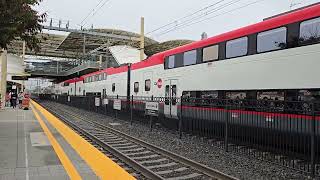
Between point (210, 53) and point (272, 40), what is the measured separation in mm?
3782

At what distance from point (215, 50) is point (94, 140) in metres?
5.93

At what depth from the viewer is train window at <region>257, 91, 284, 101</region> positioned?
11.3m

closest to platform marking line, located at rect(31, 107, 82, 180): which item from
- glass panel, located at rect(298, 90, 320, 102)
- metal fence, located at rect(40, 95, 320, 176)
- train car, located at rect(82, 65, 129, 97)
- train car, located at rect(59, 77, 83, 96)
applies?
metal fence, located at rect(40, 95, 320, 176)

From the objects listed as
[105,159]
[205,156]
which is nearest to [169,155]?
[205,156]

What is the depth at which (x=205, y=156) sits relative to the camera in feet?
35.8

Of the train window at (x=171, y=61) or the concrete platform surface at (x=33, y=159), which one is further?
the train window at (x=171, y=61)

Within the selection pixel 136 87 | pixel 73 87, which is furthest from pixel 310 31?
pixel 73 87

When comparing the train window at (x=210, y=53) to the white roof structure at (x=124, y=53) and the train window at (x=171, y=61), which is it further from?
the white roof structure at (x=124, y=53)

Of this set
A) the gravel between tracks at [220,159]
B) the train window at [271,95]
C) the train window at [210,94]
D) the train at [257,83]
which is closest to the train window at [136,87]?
the train at [257,83]

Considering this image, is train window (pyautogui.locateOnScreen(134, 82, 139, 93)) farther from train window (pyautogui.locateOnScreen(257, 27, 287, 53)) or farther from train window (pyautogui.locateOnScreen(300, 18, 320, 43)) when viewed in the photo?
train window (pyautogui.locateOnScreen(300, 18, 320, 43))

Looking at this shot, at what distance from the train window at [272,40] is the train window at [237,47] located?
2.29 ft

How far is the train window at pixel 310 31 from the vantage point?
10180 mm

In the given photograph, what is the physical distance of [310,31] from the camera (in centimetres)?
1044

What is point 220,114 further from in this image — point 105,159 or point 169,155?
point 105,159
